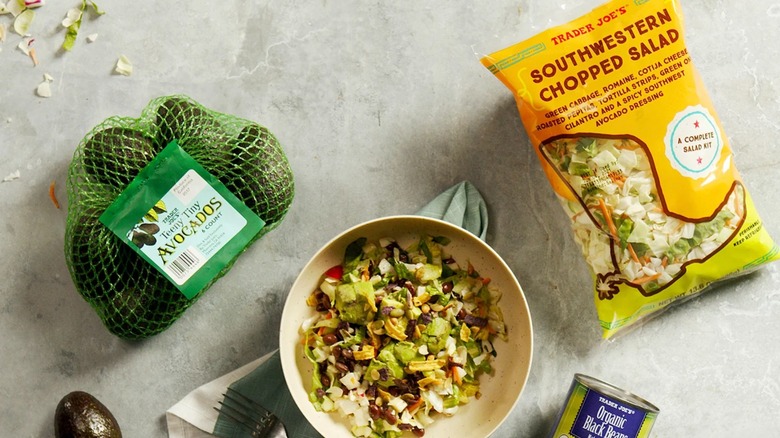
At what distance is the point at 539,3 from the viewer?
5.43 ft

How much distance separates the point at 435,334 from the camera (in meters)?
1.45

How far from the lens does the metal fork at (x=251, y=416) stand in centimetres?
160

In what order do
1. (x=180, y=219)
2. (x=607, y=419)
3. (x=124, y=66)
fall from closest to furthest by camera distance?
(x=607, y=419), (x=180, y=219), (x=124, y=66)

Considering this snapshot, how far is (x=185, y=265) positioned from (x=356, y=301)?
0.40 m

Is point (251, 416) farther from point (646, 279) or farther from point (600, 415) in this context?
point (646, 279)

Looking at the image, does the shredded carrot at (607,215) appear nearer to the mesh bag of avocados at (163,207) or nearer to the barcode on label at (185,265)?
the mesh bag of avocados at (163,207)

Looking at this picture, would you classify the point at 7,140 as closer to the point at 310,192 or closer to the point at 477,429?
the point at 310,192

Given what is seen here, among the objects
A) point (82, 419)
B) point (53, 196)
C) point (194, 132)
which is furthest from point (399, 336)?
point (53, 196)

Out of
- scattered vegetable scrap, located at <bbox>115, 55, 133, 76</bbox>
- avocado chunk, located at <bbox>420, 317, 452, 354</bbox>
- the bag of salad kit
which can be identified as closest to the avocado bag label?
scattered vegetable scrap, located at <bbox>115, 55, 133, 76</bbox>

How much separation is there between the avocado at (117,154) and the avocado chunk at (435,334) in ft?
2.45

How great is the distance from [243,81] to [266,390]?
0.77 m

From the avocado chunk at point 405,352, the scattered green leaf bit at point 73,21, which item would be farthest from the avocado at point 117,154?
the avocado chunk at point 405,352

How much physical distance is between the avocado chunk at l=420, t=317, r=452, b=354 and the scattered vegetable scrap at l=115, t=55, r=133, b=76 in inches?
39.0

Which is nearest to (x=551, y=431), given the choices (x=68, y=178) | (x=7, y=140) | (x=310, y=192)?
(x=310, y=192)
